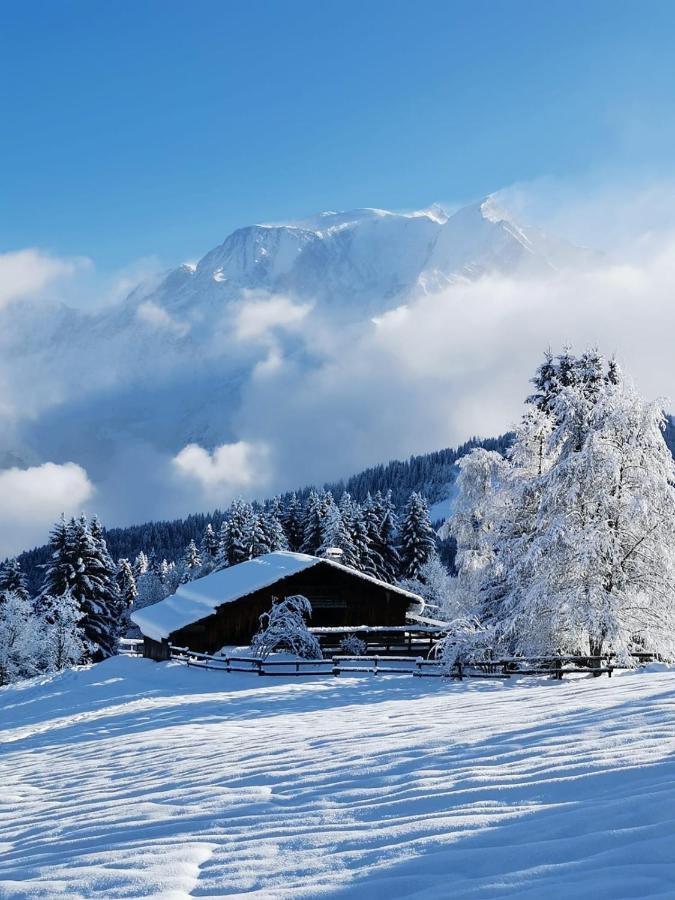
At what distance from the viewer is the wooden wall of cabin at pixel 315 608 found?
36250 millimetres

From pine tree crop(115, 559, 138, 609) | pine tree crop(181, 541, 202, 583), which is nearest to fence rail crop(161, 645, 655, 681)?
pine tree crop(181, 541, 202, 583)

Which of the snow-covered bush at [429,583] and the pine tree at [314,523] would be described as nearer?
the snow-covered bush at [429,583]

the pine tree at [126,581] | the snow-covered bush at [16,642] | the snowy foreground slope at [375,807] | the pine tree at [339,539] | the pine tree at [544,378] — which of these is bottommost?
the snow-covered bush at [16,642]

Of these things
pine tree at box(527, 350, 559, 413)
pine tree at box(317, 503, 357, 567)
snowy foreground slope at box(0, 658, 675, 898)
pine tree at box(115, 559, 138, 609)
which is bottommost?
snowy foreground slope at box(0, 658, 675, 898)

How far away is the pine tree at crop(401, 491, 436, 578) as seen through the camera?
72812 millimetres

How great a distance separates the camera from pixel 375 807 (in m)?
6.51

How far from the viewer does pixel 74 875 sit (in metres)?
5.82

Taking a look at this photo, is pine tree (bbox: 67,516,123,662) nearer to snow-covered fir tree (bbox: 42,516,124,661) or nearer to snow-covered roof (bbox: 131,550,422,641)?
snow-covered fir tree (bbox: 42,516,124,661)

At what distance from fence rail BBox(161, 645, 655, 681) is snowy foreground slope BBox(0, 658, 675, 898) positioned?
28.3ft

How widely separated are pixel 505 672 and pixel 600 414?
9.15 m

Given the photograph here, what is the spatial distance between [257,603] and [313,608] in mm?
3274

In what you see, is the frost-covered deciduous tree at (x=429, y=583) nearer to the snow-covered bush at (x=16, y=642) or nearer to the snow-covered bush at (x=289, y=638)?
the snow-covered bush at (x=289, y=638)

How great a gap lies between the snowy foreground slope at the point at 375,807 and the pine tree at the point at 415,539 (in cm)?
5903

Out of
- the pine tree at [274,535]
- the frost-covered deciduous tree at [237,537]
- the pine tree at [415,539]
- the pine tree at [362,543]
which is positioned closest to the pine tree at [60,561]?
the frost-covered deciduous tree at [237,537]
